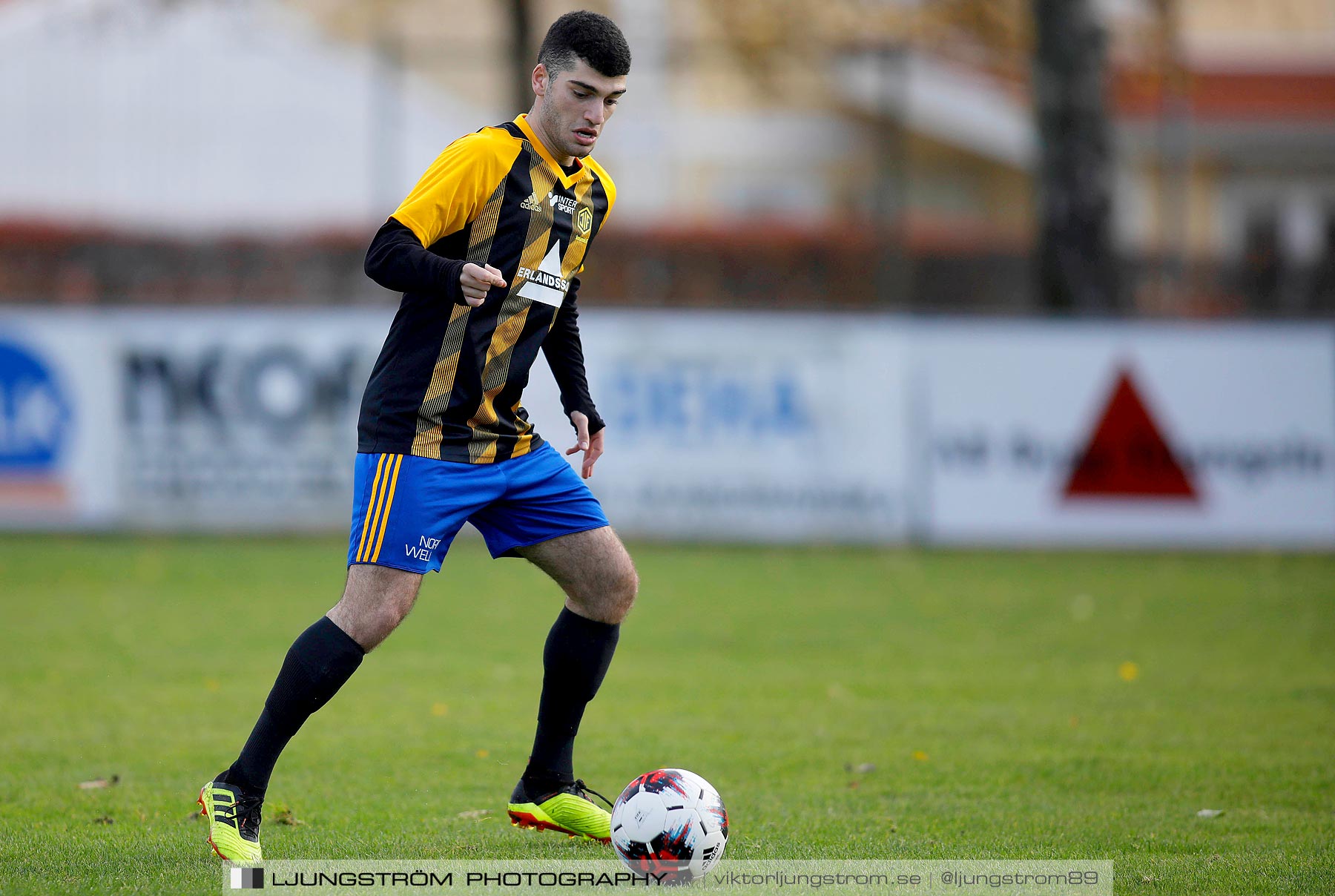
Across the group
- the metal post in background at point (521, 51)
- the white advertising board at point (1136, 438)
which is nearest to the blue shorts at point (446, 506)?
the white advertising board at point (1136, 438)

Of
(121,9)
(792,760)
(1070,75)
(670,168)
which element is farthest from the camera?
(670,168)

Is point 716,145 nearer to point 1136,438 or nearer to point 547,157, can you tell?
point 1136,438

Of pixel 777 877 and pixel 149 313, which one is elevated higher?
pixel 149 313

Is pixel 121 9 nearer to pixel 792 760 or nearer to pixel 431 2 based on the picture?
pixel 431 2

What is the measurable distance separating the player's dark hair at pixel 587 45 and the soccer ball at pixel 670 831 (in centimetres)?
199

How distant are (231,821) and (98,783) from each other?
135 centimetres

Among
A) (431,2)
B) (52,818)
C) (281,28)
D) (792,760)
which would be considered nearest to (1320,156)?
(431,2)

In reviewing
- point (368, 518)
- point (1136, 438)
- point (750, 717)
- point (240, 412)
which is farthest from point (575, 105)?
point (1136, 438)

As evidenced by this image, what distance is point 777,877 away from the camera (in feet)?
14.1

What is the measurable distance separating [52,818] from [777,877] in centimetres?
227

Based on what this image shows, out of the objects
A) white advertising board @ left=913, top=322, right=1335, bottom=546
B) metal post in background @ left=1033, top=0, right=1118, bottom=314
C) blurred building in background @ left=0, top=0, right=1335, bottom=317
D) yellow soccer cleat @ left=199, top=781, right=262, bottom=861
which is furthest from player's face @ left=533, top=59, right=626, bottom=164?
metal post in background @ left=1033, top=0, right=1118, bottom=314

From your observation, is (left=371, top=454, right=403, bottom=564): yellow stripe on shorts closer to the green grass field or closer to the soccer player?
the soccer player

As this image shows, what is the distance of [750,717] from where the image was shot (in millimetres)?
6680

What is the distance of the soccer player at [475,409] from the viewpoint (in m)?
4.35
